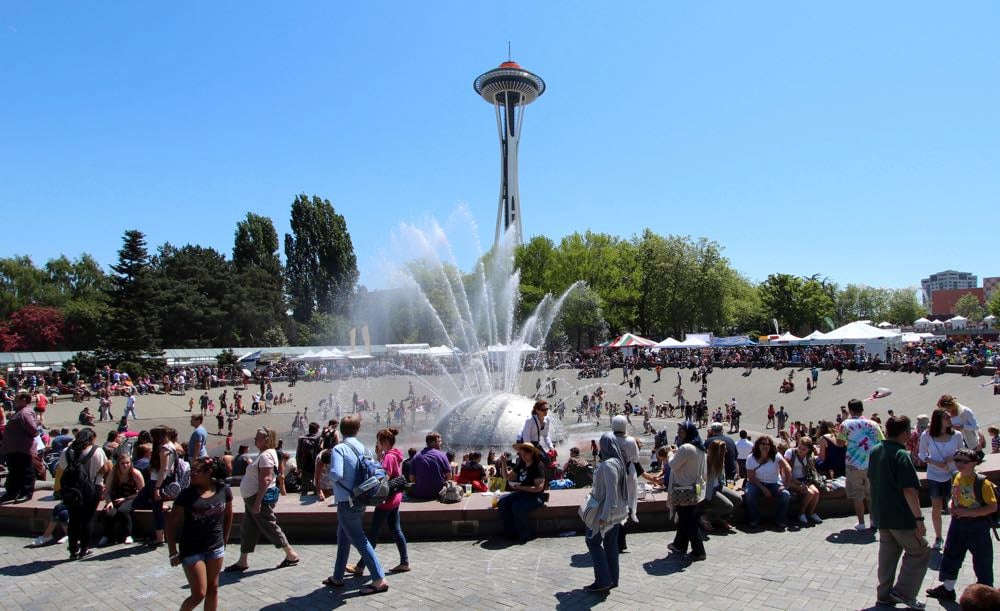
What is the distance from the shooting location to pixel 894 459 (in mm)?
4918

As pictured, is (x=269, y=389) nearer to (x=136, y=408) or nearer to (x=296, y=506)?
(x=136, y=408)

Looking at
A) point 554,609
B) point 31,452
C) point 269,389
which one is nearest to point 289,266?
point 269,389

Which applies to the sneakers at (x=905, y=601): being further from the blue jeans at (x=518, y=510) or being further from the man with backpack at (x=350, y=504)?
the man with backpack at (x=350, y=504)

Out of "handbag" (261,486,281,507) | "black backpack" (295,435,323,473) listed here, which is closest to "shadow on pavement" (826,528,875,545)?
"handbag" (261,486,281,507)

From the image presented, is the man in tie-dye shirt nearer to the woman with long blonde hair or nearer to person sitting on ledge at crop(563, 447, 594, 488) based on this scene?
the woman with long blonde hair

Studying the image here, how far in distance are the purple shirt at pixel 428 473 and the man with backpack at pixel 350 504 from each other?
6.35 feet

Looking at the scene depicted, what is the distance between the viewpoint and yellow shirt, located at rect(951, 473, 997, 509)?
16.1ft

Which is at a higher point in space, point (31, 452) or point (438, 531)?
point (31, 452)

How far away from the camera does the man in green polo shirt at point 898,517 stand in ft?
15.7

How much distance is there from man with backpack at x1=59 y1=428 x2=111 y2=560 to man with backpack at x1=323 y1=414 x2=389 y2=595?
3.14 metres

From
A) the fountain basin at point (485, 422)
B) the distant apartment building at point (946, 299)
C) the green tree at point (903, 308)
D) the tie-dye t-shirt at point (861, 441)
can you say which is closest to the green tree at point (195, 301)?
the fountain basin at point (485, 422)

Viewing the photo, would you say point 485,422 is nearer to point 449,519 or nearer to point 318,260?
point 449,519

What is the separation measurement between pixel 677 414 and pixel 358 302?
46.9m

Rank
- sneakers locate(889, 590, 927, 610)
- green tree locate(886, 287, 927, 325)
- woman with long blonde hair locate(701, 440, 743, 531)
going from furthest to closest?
green tree locate(886, 287, 927, 325), woman with long blonde hair locate(701, 440, 743, 531), sneakers locate(889, 590, 927, 610)
